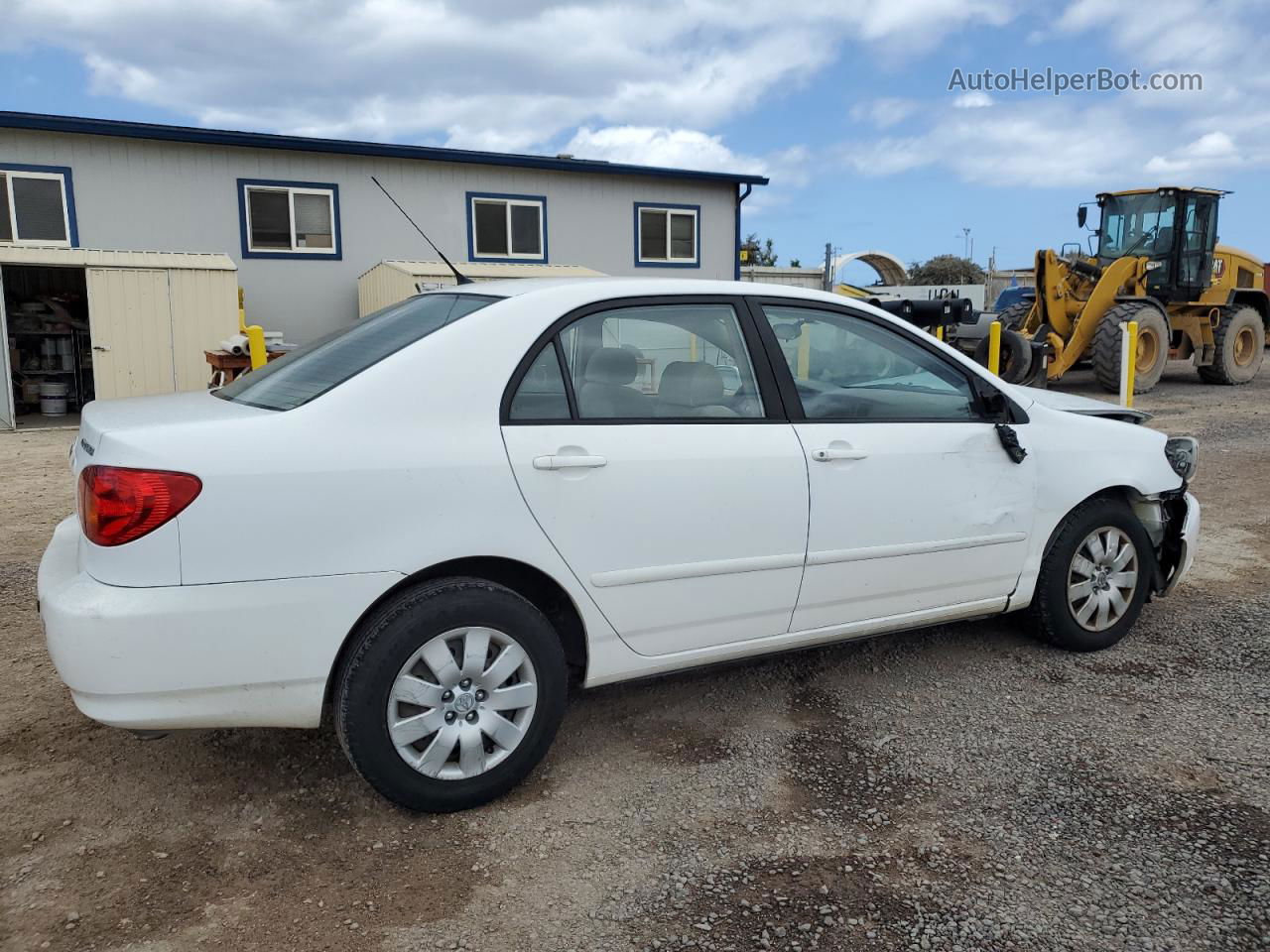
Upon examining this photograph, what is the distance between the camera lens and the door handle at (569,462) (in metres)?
2.97

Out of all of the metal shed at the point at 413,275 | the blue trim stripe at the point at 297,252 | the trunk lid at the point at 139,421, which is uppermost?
the blue trim stripe at the point at 297,252

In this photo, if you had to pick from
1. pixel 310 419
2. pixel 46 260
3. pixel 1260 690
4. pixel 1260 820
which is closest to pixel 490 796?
pixel 310 419

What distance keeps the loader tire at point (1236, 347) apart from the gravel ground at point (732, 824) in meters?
15.3

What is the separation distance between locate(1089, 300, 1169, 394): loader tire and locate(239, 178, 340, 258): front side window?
11.8 meters

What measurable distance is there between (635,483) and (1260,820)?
212 centimetres

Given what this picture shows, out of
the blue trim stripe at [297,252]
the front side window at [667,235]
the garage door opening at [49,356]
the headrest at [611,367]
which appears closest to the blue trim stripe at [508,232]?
the front side window at [667,235]

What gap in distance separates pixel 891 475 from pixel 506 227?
1409 cm

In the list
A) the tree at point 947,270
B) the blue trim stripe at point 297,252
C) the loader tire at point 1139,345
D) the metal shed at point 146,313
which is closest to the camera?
the metal shed at point 146,313

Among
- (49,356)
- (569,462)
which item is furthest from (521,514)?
(49,356)

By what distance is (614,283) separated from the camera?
3.41 m

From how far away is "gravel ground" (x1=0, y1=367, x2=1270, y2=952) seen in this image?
2484mm

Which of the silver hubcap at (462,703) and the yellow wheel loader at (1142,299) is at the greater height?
the yellow wheel loader at (1142,299)

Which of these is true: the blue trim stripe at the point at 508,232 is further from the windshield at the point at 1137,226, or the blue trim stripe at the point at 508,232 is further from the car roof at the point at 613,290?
the car roof at the point at 613,290

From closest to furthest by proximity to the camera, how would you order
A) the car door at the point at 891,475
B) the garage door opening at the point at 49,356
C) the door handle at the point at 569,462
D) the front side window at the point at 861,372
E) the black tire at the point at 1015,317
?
1. the door handle at the point at 569,462
2. the car door at the point at 891,475
3. the front side window at the point at 861,372
4. the garage door opening at the point at 49,356
5. the black tire at the point at 1015,317
